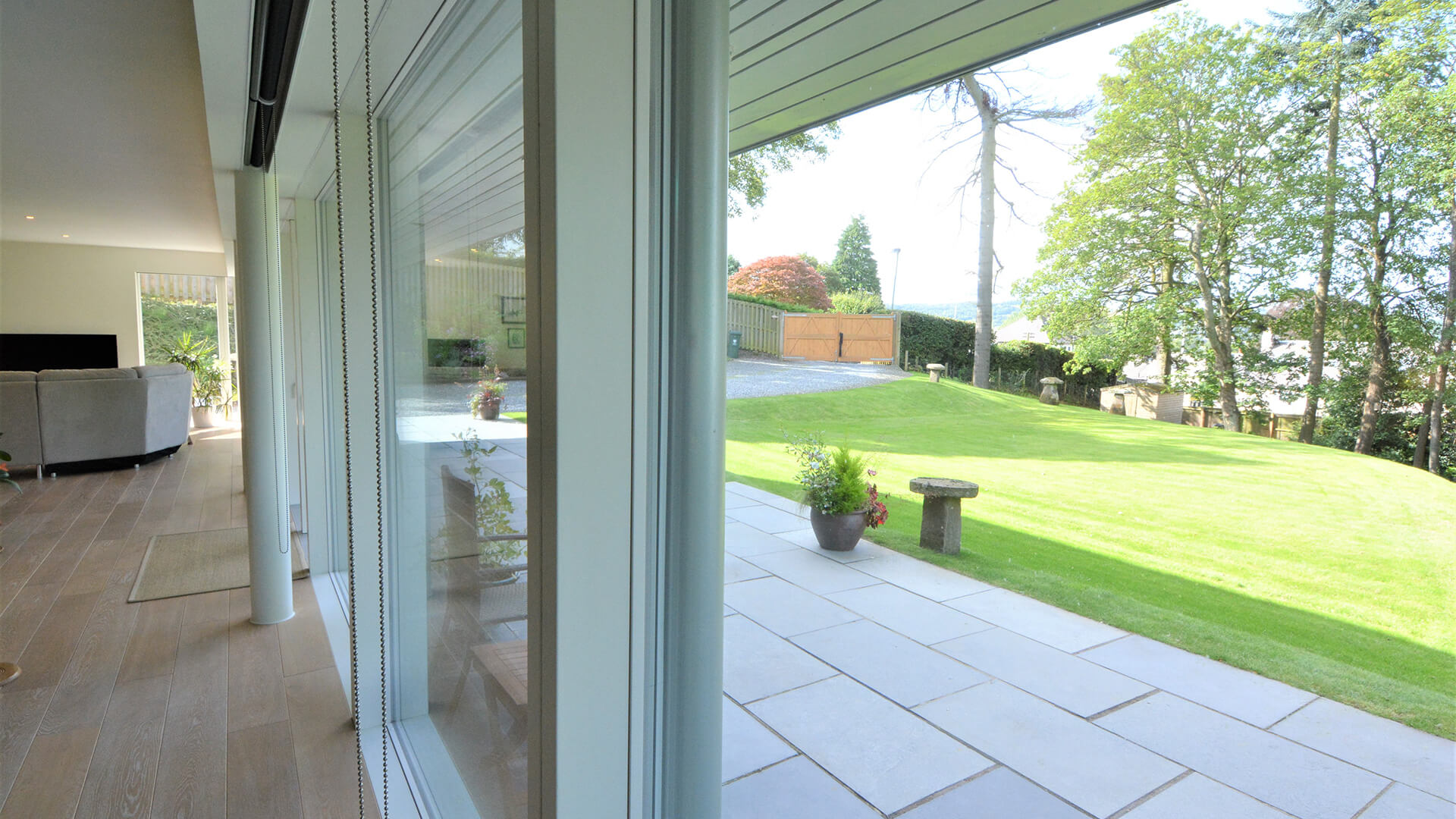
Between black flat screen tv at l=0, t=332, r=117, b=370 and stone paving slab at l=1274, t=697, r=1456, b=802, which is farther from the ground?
black flat screen tv at l=0, t=332, r=117, b=370

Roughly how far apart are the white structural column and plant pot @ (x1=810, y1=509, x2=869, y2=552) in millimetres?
2584

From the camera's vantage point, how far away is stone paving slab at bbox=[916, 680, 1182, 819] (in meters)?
1.94

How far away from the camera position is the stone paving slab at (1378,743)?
1958 mm

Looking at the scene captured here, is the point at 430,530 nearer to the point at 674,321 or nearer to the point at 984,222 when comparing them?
the point at 674,321

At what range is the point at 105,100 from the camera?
3.38 metres

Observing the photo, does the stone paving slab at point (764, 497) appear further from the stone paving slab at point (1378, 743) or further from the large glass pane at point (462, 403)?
the large glass pane at point (462, 403)

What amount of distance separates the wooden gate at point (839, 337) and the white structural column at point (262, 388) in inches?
75.3

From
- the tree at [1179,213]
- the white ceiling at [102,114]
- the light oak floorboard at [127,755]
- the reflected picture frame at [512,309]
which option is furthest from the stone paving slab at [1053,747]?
the white ceiling at [102,114]

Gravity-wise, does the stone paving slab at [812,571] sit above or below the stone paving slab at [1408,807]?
above

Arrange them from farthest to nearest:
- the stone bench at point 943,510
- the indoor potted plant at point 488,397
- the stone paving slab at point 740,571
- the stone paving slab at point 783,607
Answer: the stone bench at point 943,510, the stone paving slab at point 740,571, the stone paving slab at point 783,607, the indoor potted plant at point 488,397

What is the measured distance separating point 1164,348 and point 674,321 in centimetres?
209

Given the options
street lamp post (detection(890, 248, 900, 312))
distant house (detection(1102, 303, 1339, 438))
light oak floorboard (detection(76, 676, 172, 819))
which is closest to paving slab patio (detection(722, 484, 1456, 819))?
distant house (detection(1102, 303, 1339, 438))

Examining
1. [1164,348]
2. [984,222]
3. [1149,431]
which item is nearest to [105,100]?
[984,222]

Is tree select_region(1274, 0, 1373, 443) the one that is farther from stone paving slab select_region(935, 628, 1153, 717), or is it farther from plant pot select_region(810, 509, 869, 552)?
plant pot select_region(810, 509, 869, 552)
